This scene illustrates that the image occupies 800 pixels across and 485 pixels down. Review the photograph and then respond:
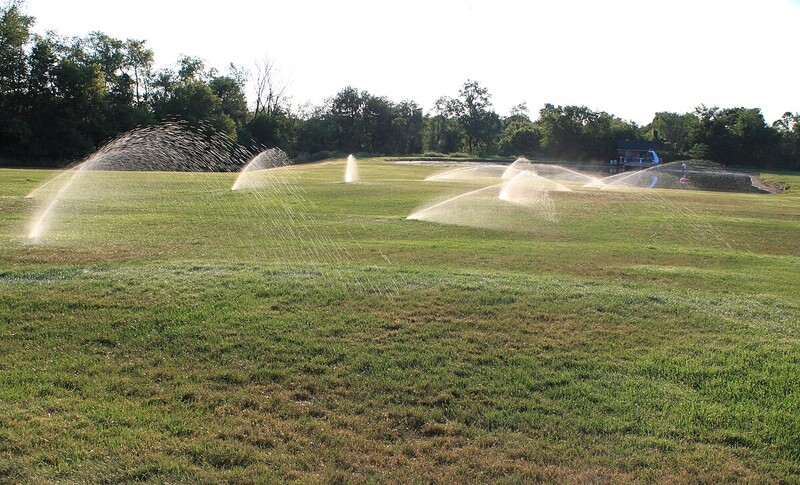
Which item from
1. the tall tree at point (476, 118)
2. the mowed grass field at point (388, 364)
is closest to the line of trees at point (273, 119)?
the tall tree at point (476, 118)

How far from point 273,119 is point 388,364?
6387cm

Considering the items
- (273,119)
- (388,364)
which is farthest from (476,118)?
(388,364)

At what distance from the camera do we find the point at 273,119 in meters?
66.9

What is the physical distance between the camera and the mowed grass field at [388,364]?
450 cm

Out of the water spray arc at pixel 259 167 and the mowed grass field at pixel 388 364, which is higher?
the water spray arc at pixel 259 167

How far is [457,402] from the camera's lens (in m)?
5.39

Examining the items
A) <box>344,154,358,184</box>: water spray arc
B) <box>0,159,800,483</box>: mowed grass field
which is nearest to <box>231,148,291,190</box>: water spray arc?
<box>344,154,358,184</box>: water spray arc

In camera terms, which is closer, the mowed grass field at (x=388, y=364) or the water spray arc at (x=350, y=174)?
the mowed grass field at (x=388, y=364)

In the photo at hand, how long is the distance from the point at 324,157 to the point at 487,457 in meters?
68.1

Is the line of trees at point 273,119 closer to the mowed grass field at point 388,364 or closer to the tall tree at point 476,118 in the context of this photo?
the tall tree at point 476,118

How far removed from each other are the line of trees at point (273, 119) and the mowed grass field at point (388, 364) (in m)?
45.8

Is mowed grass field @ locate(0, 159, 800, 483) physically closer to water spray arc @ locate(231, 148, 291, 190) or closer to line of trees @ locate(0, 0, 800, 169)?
water spray arc @ locate(231, 148, 291, 190)

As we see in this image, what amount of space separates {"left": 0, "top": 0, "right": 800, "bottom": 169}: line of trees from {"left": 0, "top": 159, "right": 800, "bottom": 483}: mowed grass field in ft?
150

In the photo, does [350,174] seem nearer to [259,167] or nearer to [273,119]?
[259,167]
